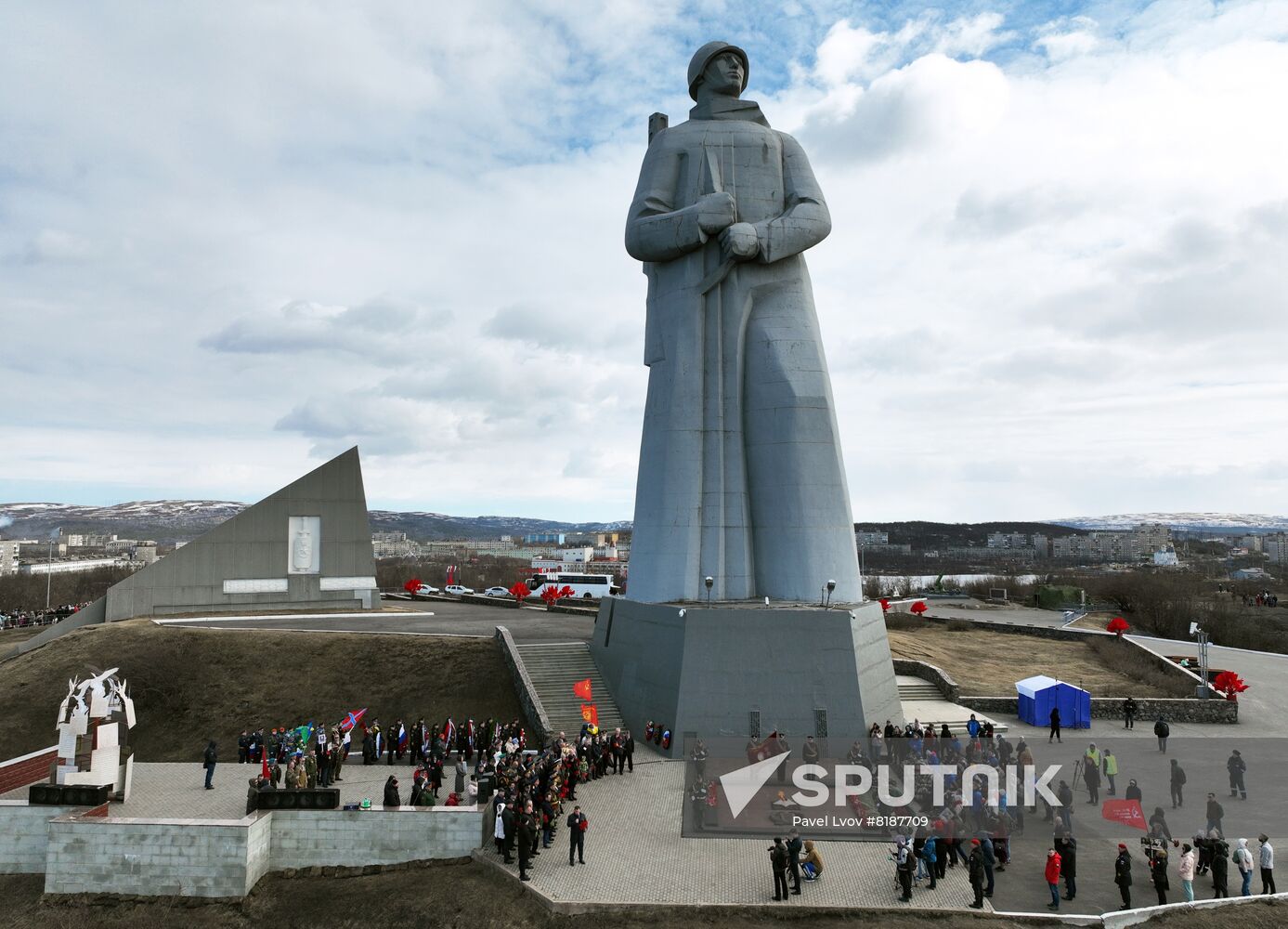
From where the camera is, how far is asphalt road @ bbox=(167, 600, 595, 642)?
1185 inches

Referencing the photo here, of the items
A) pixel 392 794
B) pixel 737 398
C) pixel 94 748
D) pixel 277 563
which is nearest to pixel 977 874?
pixel 392 794

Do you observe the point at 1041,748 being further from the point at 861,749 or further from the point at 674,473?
the point at 674,473

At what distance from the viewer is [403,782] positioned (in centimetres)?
1805

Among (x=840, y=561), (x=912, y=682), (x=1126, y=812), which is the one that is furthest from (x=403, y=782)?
(x=912, y=682)

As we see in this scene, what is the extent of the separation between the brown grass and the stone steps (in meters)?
13.1

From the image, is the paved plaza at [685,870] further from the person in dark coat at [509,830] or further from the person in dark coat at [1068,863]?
the person in dark coat at [1068,863]

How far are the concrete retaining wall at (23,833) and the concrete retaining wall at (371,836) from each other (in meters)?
4.32

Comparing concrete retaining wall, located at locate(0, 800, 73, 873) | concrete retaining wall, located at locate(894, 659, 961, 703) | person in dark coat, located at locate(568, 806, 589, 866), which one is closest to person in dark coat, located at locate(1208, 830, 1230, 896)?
person in dark coat, located at locate(568, 806, 589, 866)

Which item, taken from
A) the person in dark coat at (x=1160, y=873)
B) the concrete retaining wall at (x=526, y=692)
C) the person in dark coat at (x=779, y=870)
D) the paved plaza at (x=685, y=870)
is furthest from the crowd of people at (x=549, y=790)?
the person in dark coat at (x=1160, y=873)

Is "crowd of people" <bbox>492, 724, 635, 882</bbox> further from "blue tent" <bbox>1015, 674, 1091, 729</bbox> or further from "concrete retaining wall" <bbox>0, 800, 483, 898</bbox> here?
"blue tent" <bbox>1015, 674, 1091, 729</bbox>

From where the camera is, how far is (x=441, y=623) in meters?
33.6

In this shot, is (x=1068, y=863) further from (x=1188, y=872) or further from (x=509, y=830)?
(x=509, y=830)

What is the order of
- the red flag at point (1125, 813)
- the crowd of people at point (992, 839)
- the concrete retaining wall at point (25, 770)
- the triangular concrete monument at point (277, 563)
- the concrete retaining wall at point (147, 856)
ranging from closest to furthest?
the crowd of people at point (992, 839), the concrete retaining wall at point (147, 856), the red flag at point (1125, 813), the concrete retaining wall at point (25, 770), the triangular concrete monument at point (277, 563)

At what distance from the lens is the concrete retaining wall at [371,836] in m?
15.0
